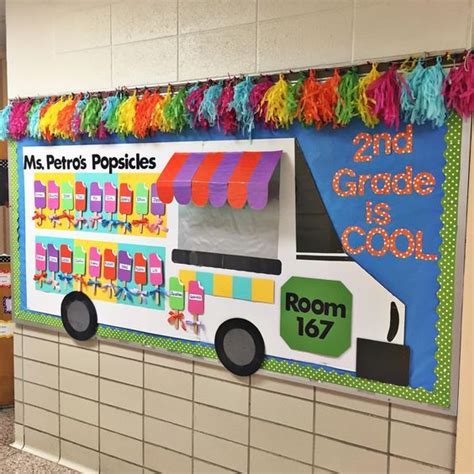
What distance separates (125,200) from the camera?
2402 mm

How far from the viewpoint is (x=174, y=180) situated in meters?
2.11

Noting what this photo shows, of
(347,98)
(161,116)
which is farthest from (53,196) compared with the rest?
(347,98)

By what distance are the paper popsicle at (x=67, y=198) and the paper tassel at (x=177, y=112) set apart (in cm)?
67

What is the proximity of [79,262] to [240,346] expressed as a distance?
921mm

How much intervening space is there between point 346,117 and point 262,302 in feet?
2.44

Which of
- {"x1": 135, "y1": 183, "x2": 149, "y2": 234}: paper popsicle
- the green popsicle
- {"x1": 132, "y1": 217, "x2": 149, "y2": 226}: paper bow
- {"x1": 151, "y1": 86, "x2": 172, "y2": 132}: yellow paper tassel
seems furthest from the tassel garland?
the green popsicle

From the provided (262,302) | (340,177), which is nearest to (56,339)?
(262,302)

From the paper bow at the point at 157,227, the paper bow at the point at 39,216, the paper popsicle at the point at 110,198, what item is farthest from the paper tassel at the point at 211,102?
the paper bow at the point at 39,216

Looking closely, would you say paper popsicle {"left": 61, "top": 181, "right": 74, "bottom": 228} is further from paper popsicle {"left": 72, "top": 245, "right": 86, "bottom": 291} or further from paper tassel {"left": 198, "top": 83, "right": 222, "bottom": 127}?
paper tassel {"left": 198, "top": 83, "right": 222, "bottom": 127}

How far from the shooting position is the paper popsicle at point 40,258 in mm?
2701

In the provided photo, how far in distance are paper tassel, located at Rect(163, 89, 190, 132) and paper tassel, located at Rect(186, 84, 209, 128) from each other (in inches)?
1.0

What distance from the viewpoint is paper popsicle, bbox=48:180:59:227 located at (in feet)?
8.63

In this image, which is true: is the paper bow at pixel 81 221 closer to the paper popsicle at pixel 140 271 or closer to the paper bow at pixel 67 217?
the paper bow at pixel 67 217

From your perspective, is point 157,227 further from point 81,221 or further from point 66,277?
point 66,277
